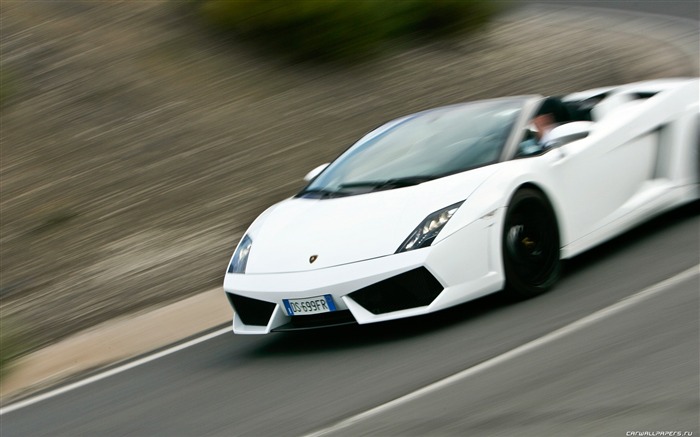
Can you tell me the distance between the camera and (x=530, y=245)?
6.12 meters

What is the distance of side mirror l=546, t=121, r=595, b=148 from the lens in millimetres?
6402

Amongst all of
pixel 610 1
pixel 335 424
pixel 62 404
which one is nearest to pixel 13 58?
pixel 62 404

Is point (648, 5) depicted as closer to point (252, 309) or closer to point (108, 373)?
point (252, 309)

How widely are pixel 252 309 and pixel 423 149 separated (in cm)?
153

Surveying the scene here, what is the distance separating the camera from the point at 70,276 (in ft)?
28.1

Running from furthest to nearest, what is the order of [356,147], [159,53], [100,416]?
[159,53] → [356,147] → [100,416]

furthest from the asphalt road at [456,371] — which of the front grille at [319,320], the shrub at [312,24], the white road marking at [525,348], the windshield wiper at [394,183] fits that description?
the shrub at [312,24]

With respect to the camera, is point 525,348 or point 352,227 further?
point 352,227

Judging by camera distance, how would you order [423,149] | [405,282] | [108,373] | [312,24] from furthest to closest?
1. [312,24]
2. [423,149]
3. [108,373]
4. [405,282]

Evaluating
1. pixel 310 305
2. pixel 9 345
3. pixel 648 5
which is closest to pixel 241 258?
pixel 310 305

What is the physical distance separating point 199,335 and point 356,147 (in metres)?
1.69

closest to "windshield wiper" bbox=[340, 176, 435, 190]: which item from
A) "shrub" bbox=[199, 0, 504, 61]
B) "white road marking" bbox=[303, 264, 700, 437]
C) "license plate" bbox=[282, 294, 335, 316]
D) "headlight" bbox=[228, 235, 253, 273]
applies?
"headlight" bbox=[228, 235, 253, 273]

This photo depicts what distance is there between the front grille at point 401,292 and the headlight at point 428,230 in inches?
6.3

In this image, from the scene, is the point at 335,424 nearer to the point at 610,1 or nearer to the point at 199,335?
the point at 199,335
